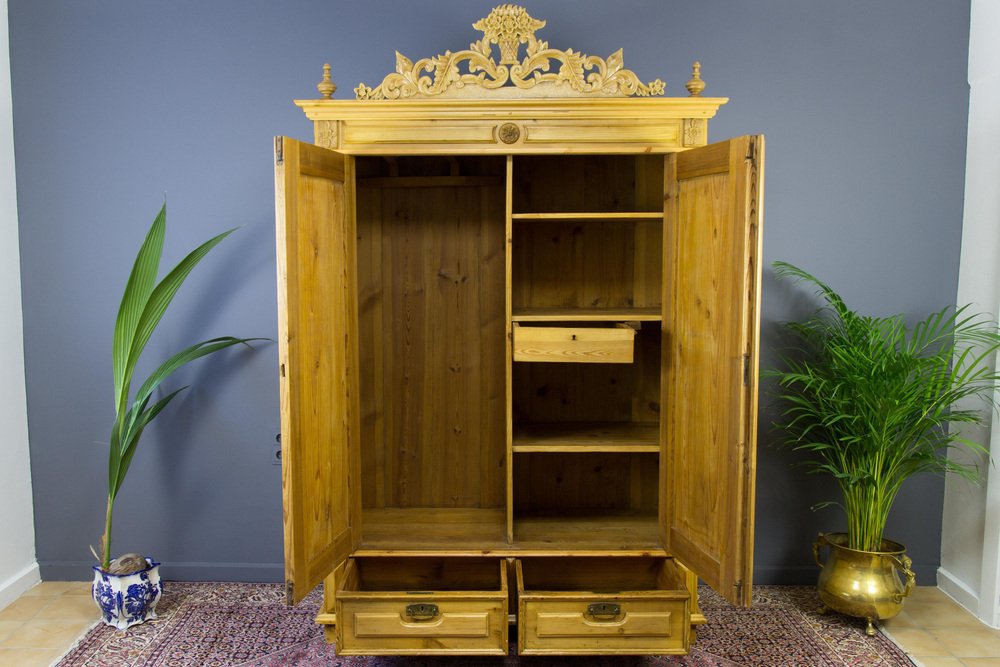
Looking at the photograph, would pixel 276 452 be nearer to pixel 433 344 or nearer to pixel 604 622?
pixel 433 344

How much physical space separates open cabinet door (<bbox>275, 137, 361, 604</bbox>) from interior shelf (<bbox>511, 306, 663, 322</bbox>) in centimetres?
61

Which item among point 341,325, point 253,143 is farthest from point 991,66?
point 253,143

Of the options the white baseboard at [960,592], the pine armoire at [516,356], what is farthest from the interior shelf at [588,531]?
the white baseboard at [960,592]

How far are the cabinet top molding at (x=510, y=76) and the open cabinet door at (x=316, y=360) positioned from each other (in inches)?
12.6

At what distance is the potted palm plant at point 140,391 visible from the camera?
9.07 feet

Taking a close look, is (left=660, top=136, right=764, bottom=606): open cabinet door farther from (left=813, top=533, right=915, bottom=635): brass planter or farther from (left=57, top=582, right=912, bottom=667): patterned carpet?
(left=813, top=533, right=915, bottom=635): brass planter

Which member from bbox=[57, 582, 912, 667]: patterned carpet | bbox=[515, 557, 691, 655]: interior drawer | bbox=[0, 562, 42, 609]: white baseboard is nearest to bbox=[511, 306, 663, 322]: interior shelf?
bbox=[515, 557, 691, 655]: interior drawer

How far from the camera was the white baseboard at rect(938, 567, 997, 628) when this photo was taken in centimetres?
292

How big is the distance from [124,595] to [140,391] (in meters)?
0.76

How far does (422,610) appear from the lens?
231cm

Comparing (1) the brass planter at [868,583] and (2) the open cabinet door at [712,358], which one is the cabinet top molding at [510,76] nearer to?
(2) the open cabinet door at [712,358]

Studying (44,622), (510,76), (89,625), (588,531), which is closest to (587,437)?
(588,531)

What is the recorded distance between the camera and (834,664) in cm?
256

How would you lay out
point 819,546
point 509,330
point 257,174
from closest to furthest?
point 509,330 < point 819,546 < point 257,174
